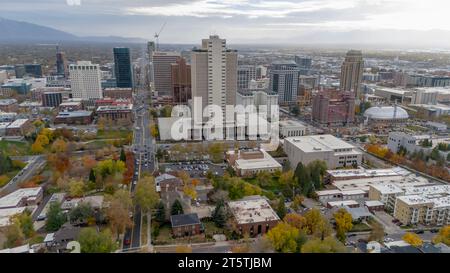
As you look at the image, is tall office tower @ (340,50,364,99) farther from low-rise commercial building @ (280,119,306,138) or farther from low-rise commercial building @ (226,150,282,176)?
low-rise commercial building @ (226,150,282,176)

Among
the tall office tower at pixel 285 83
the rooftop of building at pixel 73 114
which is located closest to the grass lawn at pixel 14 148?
the rooftop of building at pixel 73 114

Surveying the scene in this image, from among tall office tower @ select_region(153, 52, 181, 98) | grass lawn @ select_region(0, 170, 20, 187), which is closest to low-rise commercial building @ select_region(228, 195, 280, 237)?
grass lawn @ select_region(0, 170, 20, 187)

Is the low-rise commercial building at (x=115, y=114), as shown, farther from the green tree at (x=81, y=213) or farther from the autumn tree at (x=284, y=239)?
the autumn tree at (x=284, y=239)

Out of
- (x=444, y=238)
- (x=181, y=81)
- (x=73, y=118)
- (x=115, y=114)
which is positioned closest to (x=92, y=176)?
(x=444, y=238)

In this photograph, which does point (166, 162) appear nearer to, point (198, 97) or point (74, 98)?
point (198, 97)
